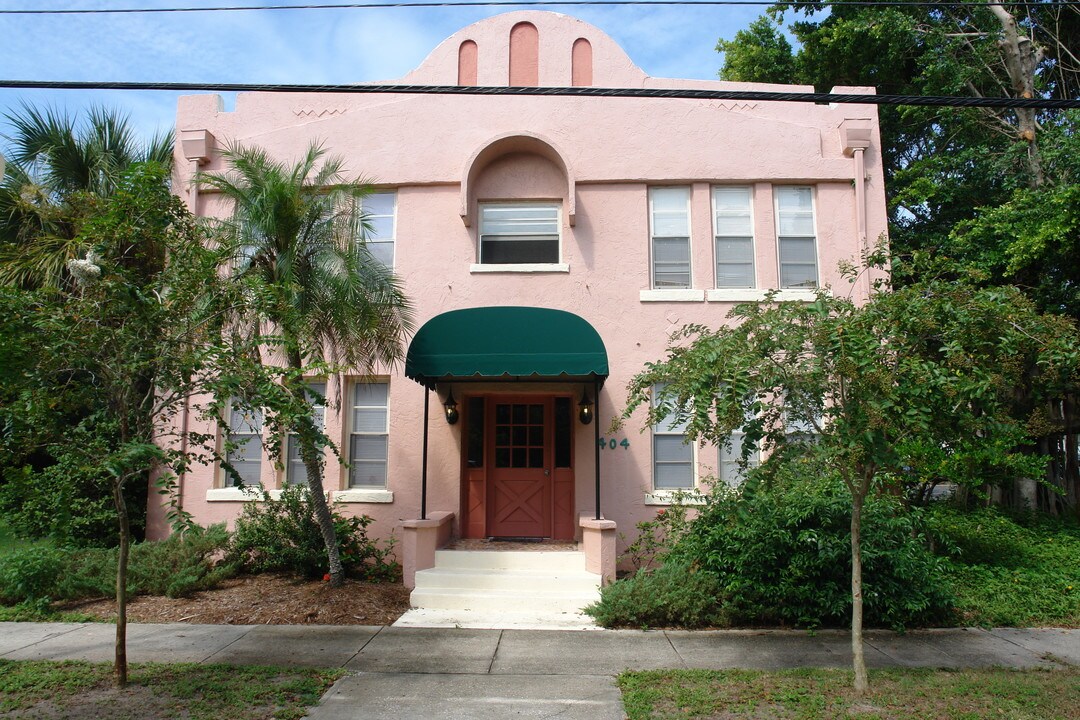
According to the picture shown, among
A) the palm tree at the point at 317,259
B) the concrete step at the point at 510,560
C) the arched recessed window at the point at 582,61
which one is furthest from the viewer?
the arched recessed window at the point at 582,61

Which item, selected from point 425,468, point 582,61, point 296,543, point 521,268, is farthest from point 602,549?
point 582,61

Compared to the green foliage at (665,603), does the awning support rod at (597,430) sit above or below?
above

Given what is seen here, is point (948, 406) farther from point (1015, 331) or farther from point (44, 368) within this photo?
point (44, 368)

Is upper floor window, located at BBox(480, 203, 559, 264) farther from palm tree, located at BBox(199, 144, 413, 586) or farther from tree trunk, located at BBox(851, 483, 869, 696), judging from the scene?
tree trunk, located at BBox(851, 483, 869, 696)

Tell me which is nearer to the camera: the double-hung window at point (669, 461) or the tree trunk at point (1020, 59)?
the double-hung window at point (669, 461)

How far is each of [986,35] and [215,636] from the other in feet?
51.6

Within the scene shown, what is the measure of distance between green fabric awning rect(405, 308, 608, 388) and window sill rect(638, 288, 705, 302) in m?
1.84

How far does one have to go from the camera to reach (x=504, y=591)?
9.45 m

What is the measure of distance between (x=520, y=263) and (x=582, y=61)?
3.74 m

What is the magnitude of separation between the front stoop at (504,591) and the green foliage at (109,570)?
9.62ft

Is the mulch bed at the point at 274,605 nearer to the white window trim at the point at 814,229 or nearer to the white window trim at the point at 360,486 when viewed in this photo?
the white window trim at the point at 360,486

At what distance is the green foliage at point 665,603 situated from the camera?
8398 mm

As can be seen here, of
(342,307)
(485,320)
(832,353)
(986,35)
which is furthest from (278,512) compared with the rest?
(986,35)

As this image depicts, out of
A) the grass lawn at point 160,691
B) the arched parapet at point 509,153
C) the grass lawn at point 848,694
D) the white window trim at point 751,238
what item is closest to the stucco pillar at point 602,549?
the grass lawn at point 848,694
